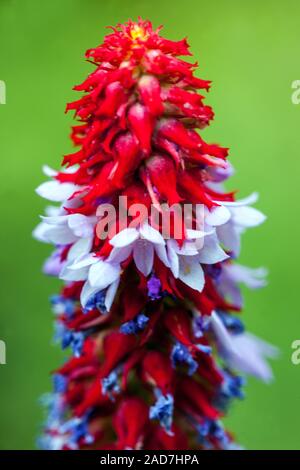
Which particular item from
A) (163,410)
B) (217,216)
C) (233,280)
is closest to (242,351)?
(233,280)

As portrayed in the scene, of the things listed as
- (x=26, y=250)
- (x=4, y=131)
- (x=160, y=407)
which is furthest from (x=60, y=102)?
(x=160, y=407)

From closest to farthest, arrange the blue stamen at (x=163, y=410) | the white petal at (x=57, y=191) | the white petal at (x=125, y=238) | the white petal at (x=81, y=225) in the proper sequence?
1. the white petal at (x=125, y=238)
2. the white petal at (x=81, y=225)
3. the blue stamen at (x=163, y=410)
4. the white petal at (x=57, y=191)

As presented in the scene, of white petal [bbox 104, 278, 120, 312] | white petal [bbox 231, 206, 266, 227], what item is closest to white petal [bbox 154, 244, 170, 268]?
white petal [bbox 104, 278, 120, 312]

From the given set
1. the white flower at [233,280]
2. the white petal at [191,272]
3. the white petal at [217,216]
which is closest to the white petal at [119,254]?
the white petal at [191,272]

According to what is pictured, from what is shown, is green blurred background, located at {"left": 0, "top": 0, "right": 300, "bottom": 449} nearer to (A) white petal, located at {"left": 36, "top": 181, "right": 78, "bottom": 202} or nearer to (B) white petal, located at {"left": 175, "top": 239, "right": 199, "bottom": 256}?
(A) white petal, located at {"left": 36, "top": 181, "right": 78, "bottom": 202}

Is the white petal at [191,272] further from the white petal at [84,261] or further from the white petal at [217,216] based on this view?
the white petal at [84,261]

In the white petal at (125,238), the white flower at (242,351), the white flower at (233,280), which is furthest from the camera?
the white flower at (233,280)

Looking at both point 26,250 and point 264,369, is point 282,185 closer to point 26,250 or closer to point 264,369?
point 26,250

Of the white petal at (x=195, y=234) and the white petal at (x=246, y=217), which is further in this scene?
the white petal at (x=246, y=217)
